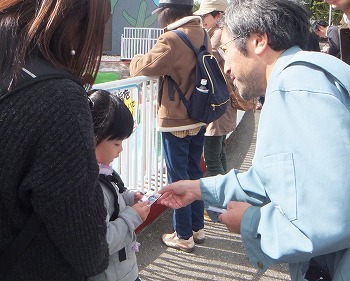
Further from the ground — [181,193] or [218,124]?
[181,193]

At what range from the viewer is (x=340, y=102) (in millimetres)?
1425

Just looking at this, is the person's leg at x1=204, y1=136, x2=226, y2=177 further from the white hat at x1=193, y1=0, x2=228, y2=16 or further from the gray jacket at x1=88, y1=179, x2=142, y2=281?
the gray jacket at x1=88, y1=179, x2=142, y2=281

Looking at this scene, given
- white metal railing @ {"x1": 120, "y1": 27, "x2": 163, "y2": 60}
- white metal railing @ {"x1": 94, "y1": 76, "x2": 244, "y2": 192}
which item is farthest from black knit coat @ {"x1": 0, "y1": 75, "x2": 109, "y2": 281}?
white metal railing @ {"x1": 120, "y1": 27, "x2": 163, "y2": 60}

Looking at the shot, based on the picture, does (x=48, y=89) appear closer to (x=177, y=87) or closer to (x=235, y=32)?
(x=235, y=32)

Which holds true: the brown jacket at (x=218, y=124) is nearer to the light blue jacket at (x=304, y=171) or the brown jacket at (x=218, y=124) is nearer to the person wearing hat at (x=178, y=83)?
the person wearing hat at (x=178, y=83)

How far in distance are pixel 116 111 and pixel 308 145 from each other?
0.99 m

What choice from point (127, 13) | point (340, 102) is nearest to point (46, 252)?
point (340, 102)

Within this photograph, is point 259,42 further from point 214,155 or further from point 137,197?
point 214,155

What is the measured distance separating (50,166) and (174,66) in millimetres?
2378

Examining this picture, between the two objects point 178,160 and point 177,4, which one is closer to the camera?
point 177,4

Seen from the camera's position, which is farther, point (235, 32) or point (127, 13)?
point (127, 13)

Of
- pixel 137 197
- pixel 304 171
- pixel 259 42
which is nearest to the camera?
pixel 304 171

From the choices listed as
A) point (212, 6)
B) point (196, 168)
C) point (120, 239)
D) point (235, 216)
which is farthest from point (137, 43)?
point (235, 216)

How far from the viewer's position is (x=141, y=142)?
14.0 ft
